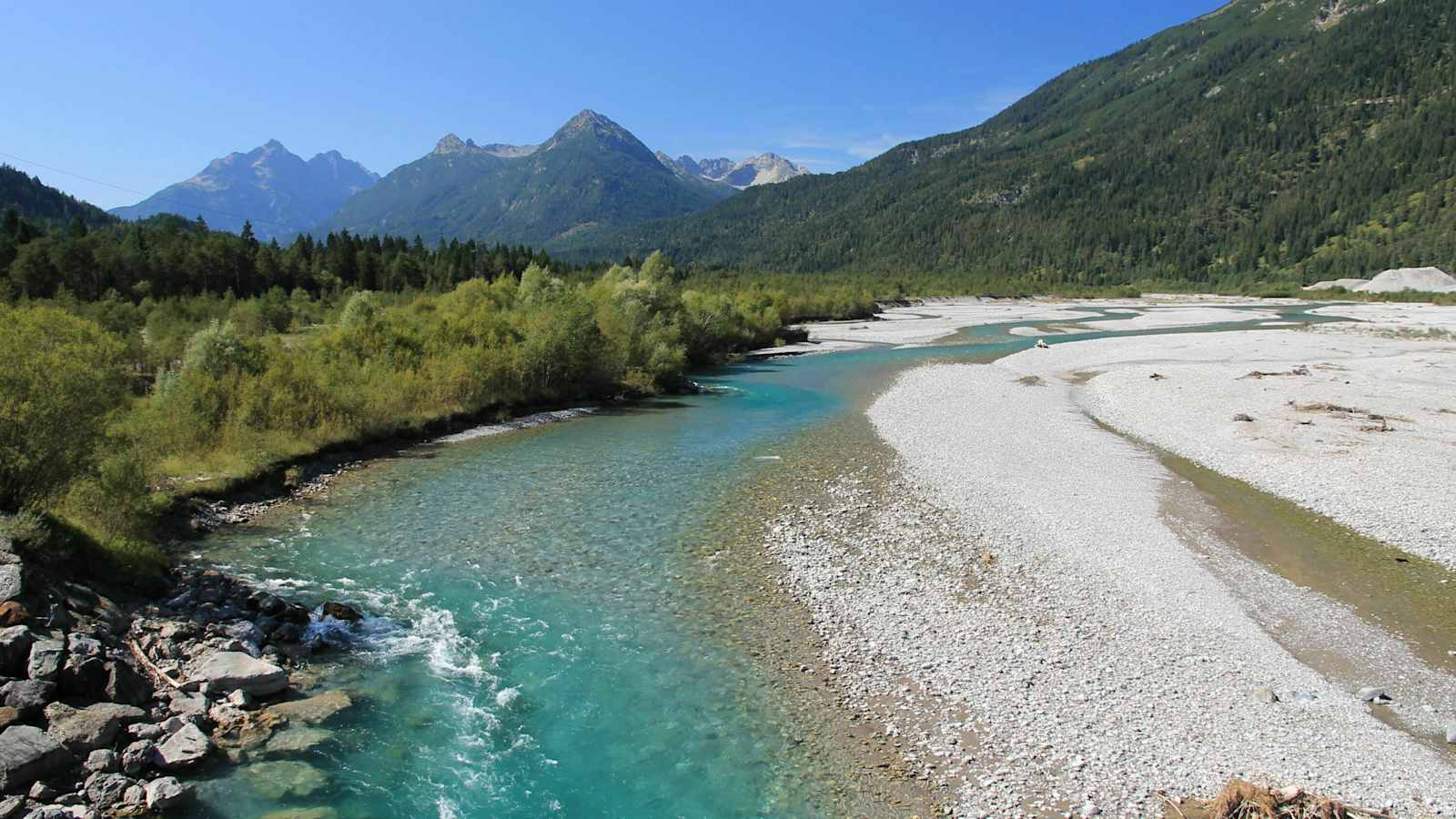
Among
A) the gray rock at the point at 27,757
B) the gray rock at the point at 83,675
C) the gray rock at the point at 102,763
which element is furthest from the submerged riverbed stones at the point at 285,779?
the gray rock at the point at 83,675

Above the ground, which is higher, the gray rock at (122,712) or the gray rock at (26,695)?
the gray rock at (26,695)

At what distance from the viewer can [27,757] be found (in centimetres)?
859

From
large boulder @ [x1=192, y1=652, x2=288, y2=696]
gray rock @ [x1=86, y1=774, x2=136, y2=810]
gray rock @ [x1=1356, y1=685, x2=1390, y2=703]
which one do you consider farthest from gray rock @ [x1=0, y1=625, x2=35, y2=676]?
gray rock @ [x1=1356, y1=685, x2=1390, y2=703]

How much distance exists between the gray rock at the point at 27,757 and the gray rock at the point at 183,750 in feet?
2.93

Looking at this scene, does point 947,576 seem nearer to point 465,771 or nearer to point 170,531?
point 465,771

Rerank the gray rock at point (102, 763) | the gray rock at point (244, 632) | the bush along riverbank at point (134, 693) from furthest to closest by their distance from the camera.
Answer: the gray rock at point (244, 632)
the gray rock at point (102, 763)
the bush along riverbank at point (134, 693)

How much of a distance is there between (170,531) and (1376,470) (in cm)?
3605

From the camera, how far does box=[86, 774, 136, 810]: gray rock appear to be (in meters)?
8.59

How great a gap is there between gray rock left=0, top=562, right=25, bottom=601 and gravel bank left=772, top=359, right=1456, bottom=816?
1291cm

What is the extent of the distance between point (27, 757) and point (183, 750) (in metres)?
1.54

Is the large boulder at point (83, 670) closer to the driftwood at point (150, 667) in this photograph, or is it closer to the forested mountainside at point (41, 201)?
the driftwood at point (150, 667)

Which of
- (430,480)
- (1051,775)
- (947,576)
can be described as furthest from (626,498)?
(1051,775)

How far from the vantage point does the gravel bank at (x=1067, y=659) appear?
9938 mm

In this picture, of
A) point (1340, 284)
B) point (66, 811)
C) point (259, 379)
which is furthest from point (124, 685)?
point (1340, 284)
